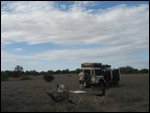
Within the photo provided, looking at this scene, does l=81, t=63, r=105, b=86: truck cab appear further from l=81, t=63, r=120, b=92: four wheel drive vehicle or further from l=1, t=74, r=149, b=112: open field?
l=1, t=74, r=149, b=112: open field

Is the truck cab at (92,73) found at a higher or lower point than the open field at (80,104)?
higher

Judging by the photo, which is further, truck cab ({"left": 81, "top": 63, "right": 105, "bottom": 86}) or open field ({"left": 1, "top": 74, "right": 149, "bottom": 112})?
truck cab ({"left": 81, "top": 63, "right": 105, "bottom": 86})

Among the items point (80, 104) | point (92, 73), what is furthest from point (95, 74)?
point (80, 104)

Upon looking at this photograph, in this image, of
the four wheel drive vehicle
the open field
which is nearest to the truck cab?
the four wheel drive vehicle

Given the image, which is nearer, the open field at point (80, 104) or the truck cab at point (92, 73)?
the open field at point (80, 104)

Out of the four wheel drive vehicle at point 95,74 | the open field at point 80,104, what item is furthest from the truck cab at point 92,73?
the open field at point 80,104

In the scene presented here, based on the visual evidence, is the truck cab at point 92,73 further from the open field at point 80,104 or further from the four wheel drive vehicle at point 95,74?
the open field at point 80,104

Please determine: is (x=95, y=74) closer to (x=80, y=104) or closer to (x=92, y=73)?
(x=92, y=73)

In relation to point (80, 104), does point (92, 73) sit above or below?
above

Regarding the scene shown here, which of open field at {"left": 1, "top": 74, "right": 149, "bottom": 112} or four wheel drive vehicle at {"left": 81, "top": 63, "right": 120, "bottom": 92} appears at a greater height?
four wheel drive vehicle at {"left": 81, "top": 63, "right": 120, "bottom": 92}

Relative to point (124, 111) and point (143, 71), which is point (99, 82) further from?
point (143, 71)

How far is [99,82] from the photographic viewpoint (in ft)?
109

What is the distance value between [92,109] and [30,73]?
3573 inches

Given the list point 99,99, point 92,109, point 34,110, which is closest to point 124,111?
point 92,109
